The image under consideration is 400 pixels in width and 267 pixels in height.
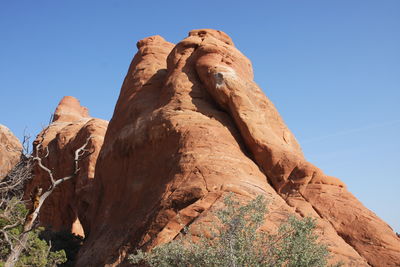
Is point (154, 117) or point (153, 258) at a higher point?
point (154, 117)

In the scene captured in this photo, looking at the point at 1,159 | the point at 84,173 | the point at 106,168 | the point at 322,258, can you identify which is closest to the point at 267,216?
the point at 322,258

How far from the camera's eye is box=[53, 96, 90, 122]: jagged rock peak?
44.7 metres

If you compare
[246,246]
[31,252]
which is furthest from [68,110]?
[246,246]

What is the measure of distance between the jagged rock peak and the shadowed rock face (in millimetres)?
25693

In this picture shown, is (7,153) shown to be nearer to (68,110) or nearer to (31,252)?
(68,110)

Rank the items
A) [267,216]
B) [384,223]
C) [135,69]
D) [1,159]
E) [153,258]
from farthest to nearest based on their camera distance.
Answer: [1,159]
[135,69]
[384,223]
[267,216]
[153,258]

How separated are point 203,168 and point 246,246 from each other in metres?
3.77

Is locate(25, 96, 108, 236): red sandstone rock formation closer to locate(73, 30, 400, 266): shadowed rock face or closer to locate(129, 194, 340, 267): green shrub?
locate(73, 30, 400, 266): shadowed rock face

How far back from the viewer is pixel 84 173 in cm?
2792

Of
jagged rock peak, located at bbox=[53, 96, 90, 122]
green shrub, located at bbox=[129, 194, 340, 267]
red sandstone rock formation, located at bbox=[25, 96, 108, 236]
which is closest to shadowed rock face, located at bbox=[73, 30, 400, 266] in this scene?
green shrub, located at bbox=[129, 194, 340, 267]

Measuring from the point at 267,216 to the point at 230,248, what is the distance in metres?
2.27

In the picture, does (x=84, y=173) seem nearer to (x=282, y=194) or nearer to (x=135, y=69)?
(x=135, y=69)

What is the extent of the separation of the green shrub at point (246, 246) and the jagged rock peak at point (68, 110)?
36.2 metres

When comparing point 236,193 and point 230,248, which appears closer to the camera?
point 230,248
